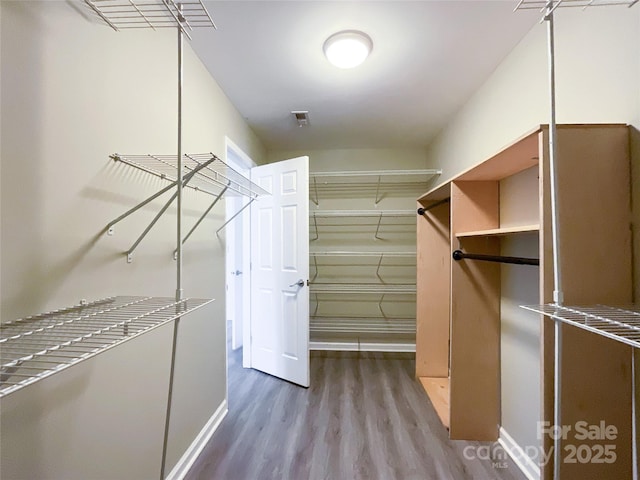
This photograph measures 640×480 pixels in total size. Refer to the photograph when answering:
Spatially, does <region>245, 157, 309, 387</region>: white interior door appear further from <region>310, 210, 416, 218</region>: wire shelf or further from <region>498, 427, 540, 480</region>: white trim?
<region>498, 427, 540, 480</region>: white trim

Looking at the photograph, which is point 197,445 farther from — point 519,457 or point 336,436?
point 519,457

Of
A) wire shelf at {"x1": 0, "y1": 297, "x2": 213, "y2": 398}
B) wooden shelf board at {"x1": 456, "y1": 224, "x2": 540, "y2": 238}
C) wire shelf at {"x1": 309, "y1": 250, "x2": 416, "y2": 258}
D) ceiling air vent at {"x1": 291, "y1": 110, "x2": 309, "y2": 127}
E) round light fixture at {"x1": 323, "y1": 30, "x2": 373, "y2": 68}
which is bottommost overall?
wire shelf at {"x1": 0, "y1": 297, "x2": 213, "y2": 398}

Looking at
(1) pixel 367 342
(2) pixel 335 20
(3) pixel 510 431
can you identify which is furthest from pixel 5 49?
(1) pixel 367 342

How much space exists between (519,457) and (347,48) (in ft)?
8.52

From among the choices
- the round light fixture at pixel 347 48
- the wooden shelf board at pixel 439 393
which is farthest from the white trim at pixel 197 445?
the round light fixture at pixel 347 48

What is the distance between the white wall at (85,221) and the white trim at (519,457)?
1.97 meters

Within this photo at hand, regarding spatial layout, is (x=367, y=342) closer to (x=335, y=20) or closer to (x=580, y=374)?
(x=580, y=374)

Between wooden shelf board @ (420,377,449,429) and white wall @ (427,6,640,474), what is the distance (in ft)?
1.45

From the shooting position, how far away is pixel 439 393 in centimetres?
256

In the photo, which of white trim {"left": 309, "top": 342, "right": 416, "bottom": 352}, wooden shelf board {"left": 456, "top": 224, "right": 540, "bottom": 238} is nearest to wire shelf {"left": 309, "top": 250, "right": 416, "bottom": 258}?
white trim {"left": 309, "top": 342, "right": 416, "bottom": 352}

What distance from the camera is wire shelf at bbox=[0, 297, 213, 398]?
0.59 metres

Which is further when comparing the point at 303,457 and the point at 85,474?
the point at 303,457

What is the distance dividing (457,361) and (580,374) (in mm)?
921

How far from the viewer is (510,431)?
1.83 meters
